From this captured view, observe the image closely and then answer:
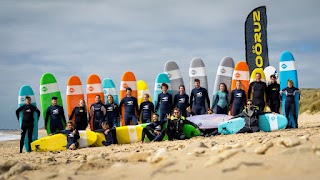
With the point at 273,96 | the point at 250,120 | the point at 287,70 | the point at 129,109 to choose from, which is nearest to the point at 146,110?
the point at 129,109

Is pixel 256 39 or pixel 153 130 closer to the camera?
pixel 153 130

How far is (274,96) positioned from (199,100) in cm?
166

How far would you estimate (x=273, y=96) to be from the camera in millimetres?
9375

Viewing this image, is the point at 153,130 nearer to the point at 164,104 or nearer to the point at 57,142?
the point at 164,104

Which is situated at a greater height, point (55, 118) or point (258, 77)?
point (258, 77)

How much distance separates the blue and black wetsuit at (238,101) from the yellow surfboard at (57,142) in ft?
10.3

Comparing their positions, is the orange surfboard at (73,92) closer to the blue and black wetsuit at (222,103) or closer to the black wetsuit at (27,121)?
the black wetsuit at (27,121)

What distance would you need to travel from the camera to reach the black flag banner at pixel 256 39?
12.4m

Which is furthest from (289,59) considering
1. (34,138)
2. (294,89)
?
(34,138)

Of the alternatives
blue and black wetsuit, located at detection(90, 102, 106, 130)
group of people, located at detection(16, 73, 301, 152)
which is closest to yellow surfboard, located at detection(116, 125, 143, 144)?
group of people, located at detection(16, 73, 301, 152)

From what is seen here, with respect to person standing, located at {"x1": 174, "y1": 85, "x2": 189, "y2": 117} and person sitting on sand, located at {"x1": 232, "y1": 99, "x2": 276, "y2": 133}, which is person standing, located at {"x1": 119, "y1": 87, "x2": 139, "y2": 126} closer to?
person standing, located at {"x1": 174, "y1": 85, "x2": 189, "y2": 117}

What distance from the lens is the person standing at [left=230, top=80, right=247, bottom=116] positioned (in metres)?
9.25

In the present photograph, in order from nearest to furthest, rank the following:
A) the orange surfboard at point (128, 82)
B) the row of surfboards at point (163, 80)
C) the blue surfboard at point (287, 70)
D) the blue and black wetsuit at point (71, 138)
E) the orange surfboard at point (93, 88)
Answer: the blue and black wetsuit at point (71, 138), the blue surfboard at point (287, 70), the row of surfboards at point (163, 80), the orange surfboard at point (93, 88), the orange surfboard at point (128, 82)

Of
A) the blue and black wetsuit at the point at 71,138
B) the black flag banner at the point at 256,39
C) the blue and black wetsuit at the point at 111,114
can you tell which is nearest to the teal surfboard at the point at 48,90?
the blue and black wetsuit at the point at 111,114
